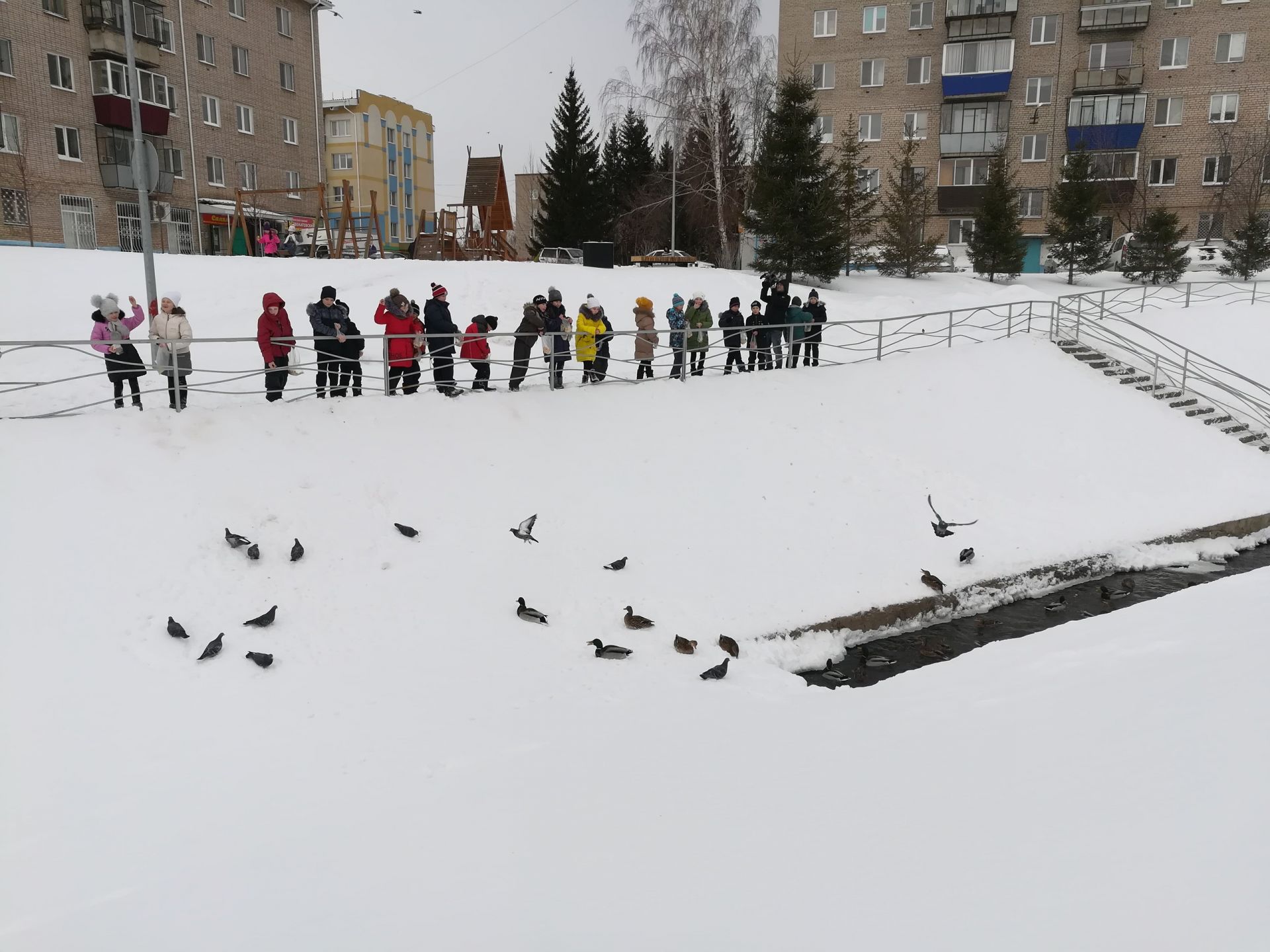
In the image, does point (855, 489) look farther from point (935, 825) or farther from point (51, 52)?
point (51, 52)

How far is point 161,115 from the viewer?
29375mm

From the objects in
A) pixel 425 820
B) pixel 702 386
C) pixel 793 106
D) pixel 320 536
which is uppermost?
pixel 793 106

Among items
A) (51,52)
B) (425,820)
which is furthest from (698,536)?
(51,52)

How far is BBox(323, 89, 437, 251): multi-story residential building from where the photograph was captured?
52094 millimetres

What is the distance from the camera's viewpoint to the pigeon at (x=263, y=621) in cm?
805

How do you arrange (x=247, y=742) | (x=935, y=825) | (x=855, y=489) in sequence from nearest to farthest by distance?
(x=935, y=825) < (x=247, y=742) < (x=855, y=489)

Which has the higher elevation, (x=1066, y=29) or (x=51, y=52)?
(x=1066, y=29)

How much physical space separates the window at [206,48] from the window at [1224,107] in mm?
38706

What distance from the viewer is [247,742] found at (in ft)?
22.3

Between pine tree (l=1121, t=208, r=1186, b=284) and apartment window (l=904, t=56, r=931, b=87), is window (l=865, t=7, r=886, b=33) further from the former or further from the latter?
pine tree (l=1121, t=208, r=1186, b=284)

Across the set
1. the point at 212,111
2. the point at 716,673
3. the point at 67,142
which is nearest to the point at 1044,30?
the point at 212,111

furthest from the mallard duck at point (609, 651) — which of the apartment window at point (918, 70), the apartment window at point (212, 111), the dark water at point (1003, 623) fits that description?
the apartment window at point (918, 70)

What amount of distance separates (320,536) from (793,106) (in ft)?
61.6

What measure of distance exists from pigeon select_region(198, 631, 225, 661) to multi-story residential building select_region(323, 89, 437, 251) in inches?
1737
